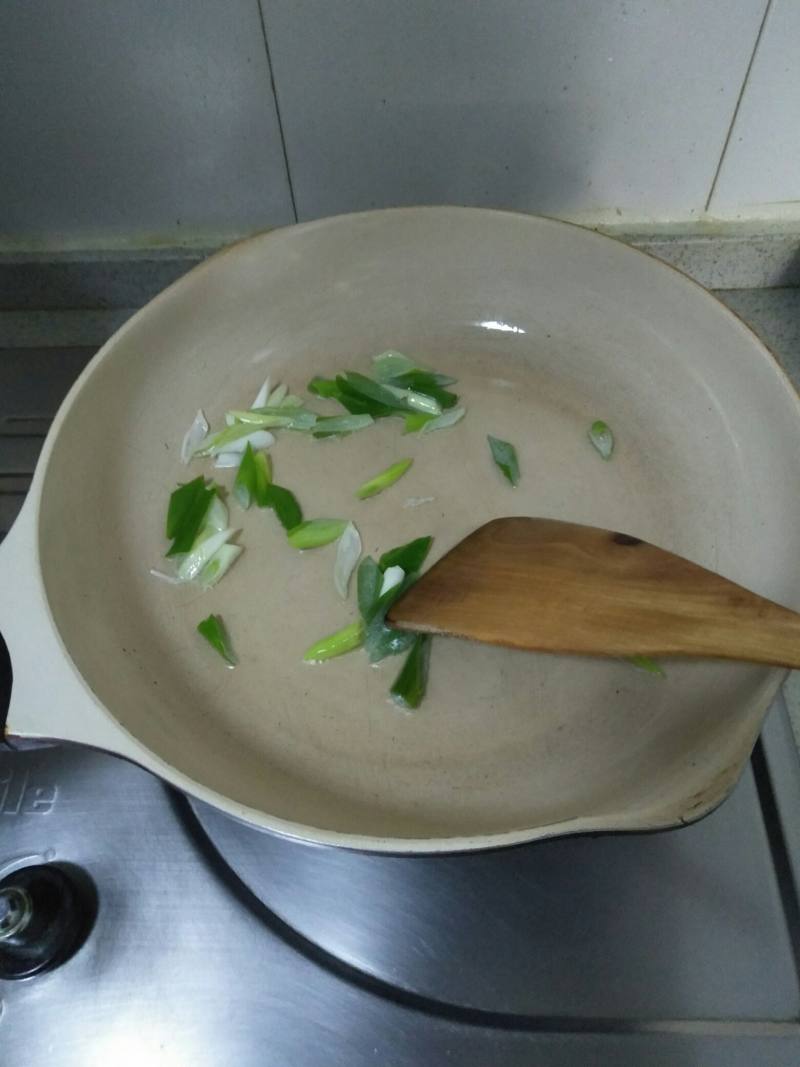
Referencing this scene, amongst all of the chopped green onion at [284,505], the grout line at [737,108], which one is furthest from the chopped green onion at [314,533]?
the grout line at [737,108]

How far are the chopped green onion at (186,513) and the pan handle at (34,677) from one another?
0.32 ft

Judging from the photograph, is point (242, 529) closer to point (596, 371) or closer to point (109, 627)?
point (109, 627)

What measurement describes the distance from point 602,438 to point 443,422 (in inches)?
4.4

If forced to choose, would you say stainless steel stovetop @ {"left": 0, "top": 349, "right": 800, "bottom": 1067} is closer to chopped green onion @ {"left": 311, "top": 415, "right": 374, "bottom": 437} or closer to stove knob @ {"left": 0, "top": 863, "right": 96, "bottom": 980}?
stove knob @ {"left": 0, "top": 863, "right": 96, "bottom": 980}

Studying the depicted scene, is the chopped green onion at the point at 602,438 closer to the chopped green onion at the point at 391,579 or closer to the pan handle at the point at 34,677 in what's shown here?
the chopped green onion at the point at 391,579

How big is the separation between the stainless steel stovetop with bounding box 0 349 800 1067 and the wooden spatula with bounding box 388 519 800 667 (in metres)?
0.11

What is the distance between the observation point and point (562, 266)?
0.59m

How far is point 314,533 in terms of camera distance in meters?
0.54

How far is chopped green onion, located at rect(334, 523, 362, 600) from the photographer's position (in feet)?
1.73

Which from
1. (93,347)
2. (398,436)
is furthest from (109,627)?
(93,347)

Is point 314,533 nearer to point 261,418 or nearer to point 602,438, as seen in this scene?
point 261,418

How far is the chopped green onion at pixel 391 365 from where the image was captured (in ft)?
1.98

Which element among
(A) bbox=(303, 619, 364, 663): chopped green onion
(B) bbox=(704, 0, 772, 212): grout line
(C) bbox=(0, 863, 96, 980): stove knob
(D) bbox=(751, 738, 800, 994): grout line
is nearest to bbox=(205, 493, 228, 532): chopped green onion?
(A) bbox=(303, 619, 364, 663): chopped green onion

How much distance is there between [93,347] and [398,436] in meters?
0.32
